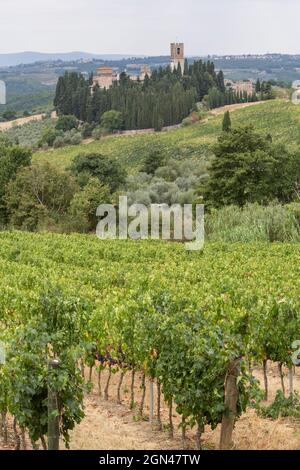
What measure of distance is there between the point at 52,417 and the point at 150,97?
9502 centimetres

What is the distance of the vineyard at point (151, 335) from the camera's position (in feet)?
33.2

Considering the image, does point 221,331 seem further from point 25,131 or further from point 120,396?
point 25,131

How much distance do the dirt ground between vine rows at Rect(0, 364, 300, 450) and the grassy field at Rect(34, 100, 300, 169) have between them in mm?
56518

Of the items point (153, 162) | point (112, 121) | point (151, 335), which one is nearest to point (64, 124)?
point (112, 121)

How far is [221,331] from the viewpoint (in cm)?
1116

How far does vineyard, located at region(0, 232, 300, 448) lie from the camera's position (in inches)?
398

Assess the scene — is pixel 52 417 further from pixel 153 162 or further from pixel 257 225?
pixel 153 162

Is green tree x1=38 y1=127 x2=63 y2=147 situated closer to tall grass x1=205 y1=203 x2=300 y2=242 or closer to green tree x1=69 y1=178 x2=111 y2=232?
green tree x1=69 y1=178 x2=111 y2=232

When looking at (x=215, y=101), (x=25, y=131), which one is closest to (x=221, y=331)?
(x=215, y=101)

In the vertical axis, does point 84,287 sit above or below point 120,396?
above

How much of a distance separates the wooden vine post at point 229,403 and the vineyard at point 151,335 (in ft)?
0.05

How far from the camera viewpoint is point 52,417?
937 centimetres

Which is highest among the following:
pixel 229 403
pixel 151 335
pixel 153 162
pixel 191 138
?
pixel 151 335

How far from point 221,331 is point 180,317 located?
0.90 meters
